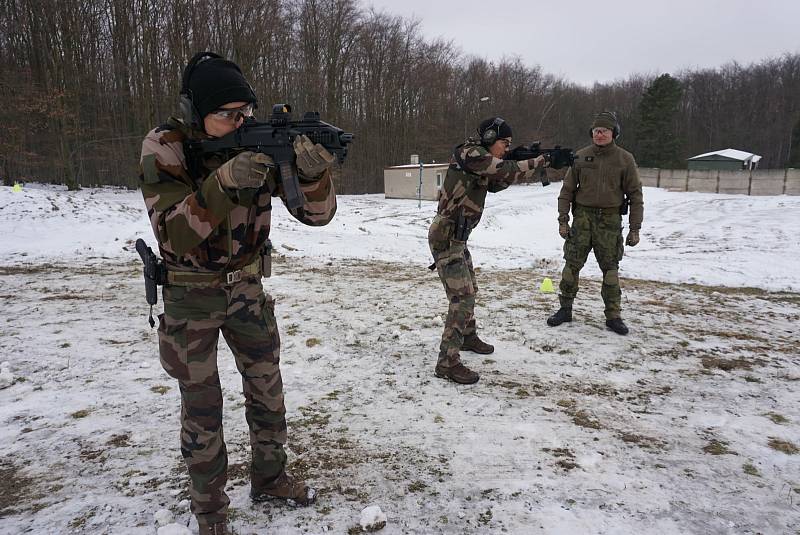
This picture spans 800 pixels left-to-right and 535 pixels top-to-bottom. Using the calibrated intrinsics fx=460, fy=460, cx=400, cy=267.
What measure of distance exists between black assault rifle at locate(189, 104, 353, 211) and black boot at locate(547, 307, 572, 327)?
4.27 m

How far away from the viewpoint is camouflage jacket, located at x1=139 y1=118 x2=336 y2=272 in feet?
6.23

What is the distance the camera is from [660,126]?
52.0 meters

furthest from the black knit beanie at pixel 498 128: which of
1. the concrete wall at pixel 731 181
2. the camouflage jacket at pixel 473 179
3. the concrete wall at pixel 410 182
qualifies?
the concrete wall at pixel 731 181

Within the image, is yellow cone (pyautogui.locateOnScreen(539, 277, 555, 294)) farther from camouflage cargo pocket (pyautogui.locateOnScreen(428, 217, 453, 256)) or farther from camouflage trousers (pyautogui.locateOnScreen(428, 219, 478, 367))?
camouflage cargo pocket (pyautogui.locateOnScreen(428, 217, 453, 256))

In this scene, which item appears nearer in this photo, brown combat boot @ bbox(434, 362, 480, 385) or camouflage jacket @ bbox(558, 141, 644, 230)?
Answer: brown combat boot @ bbox(434, 362, 480, 385)

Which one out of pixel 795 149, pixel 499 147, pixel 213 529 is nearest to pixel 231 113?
pixel 213 529

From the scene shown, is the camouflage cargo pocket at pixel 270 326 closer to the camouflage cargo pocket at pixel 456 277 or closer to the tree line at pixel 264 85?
the camouflage cargo pocket at pixel 456 277

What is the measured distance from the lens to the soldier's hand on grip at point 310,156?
2.07m

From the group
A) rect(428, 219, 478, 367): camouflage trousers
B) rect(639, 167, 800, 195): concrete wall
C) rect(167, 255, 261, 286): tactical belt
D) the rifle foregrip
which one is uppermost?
rect(639, 167, 800, 195): concrete wall

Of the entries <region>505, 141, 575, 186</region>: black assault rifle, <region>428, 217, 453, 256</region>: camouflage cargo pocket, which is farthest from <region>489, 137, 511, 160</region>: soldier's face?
<region>428, 217, 453, 256</region>: camouflage cargo pocket

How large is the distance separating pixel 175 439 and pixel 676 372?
4.36 metres

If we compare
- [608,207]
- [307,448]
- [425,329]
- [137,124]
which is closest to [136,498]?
[307,448]

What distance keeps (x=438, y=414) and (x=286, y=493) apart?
142 cm

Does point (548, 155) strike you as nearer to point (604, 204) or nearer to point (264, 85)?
point (604, 204)
